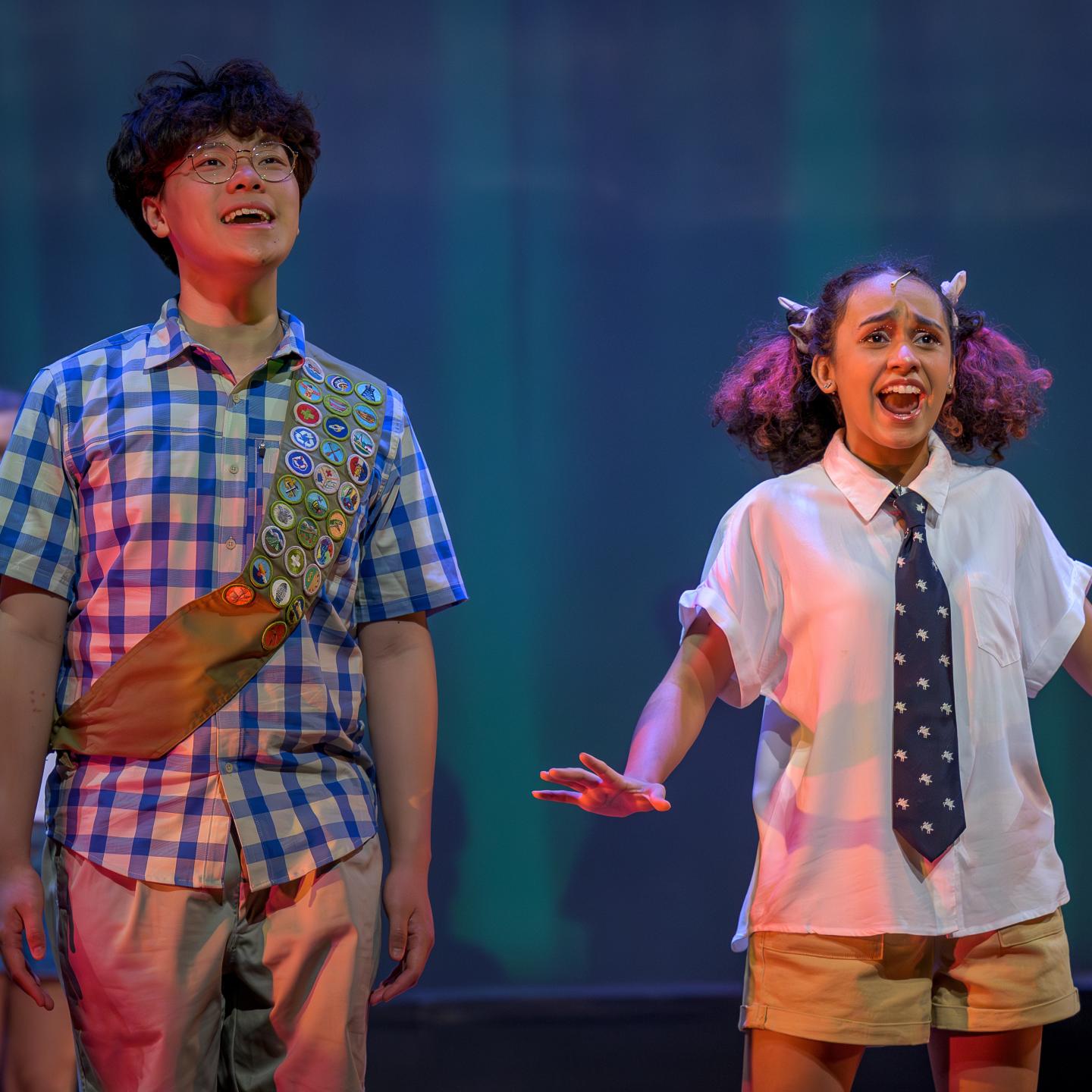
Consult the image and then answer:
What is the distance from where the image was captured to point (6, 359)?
8.97 ft

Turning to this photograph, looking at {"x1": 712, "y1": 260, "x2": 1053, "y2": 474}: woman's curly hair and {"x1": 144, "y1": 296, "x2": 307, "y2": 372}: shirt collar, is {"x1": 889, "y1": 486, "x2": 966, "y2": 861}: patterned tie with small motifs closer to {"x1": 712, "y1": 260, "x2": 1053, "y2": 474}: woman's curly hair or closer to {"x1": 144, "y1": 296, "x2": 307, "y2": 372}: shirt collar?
{"x1": 712, "y1": 260, "x2": 1053, "y2": 474}: woman's curly hair

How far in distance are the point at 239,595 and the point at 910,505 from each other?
3.24 feet

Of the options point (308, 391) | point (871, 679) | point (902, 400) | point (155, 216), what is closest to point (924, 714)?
point (871, 679)

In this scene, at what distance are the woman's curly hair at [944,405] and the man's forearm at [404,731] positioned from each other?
709mm

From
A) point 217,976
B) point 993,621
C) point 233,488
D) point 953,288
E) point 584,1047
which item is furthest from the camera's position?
point 584,1047

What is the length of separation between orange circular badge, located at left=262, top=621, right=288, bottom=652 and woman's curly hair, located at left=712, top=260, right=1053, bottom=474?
909 millimetres

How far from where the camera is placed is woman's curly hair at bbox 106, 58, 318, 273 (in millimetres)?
1810

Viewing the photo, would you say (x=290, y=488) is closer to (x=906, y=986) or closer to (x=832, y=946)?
(x=832, y=946)

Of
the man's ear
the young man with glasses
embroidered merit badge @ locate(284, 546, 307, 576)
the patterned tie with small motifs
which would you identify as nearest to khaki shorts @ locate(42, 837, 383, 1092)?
the young man with glasses

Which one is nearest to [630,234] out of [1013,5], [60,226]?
[1013,5]

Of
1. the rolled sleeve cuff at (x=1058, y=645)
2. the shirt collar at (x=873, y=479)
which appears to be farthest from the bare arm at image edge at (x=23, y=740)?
the rolled sleeve cuff at (x=1058, y=645)

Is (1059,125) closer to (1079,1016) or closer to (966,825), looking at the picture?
(966,825)

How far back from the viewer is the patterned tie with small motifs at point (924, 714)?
181 centimetres

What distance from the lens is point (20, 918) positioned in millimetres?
1597
